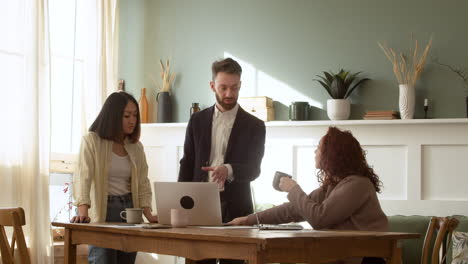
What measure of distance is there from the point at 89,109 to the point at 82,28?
0.65 meters

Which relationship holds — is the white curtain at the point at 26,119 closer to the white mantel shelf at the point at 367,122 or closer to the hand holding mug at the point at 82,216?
the white mantel shelf at the point at 367,122

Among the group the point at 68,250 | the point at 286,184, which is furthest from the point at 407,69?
the point at 68,250

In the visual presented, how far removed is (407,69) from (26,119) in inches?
105

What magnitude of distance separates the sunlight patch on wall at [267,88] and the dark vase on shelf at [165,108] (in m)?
0.62

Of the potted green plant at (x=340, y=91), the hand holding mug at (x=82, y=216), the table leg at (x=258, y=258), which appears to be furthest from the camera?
the potted green plant at (x=340, y=91)

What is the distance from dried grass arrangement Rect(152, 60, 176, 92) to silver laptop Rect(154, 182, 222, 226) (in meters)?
2.85

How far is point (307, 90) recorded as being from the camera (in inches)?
200

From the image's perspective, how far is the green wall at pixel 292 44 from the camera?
470 cm

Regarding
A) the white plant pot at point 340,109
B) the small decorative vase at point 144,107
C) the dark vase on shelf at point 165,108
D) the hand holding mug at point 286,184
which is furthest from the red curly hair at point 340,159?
the small decorative vase at point 144,107

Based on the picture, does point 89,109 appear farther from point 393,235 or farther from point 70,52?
point 393,235

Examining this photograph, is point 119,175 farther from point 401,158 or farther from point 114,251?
point 401,158

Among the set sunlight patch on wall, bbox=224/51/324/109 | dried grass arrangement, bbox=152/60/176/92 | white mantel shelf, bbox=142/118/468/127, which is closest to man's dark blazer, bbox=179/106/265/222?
white mantel shelf, bbox=142/118/468/127

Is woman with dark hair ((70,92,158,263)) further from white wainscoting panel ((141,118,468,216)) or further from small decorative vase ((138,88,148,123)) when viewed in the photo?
small decorative vase ((138,88,148,123))

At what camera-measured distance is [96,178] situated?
3197 mm
